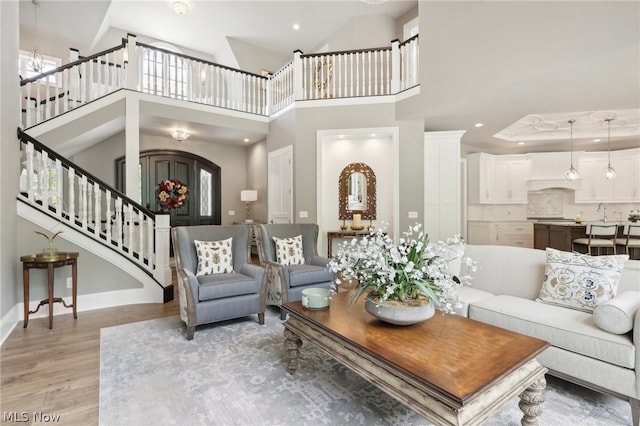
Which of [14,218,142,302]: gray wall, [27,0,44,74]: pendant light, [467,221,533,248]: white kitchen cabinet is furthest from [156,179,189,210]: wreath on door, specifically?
[467,221,533,248]: white kitchen cabinet

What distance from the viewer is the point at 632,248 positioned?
5551 millimetres

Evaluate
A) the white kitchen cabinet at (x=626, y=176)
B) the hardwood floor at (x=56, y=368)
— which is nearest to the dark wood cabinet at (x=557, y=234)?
the white kitchen cabinet at (x=626, y=176)

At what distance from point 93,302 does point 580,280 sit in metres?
4.89

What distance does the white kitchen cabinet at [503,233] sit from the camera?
7.44m

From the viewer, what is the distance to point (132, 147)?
5.07 m

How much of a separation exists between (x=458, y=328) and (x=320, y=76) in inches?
218

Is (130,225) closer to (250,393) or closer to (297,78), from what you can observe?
(250,393)

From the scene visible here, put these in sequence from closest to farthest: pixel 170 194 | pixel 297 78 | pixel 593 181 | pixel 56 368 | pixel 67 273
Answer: pixel 56 368
pixel 67 273
pixel 170 194
pixel 297 78
pixel 593 181

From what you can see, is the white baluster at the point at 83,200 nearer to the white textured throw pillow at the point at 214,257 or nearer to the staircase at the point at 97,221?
the staircase at the point at 97,221

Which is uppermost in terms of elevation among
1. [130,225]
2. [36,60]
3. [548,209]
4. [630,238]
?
[36,60]

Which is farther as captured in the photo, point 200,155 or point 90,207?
point 200,155

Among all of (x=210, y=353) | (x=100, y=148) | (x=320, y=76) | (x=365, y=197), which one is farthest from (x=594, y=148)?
(x=100, y=148)

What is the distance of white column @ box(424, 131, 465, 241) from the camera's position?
5.50 m

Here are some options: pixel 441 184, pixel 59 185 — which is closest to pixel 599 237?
pixel 441 184
